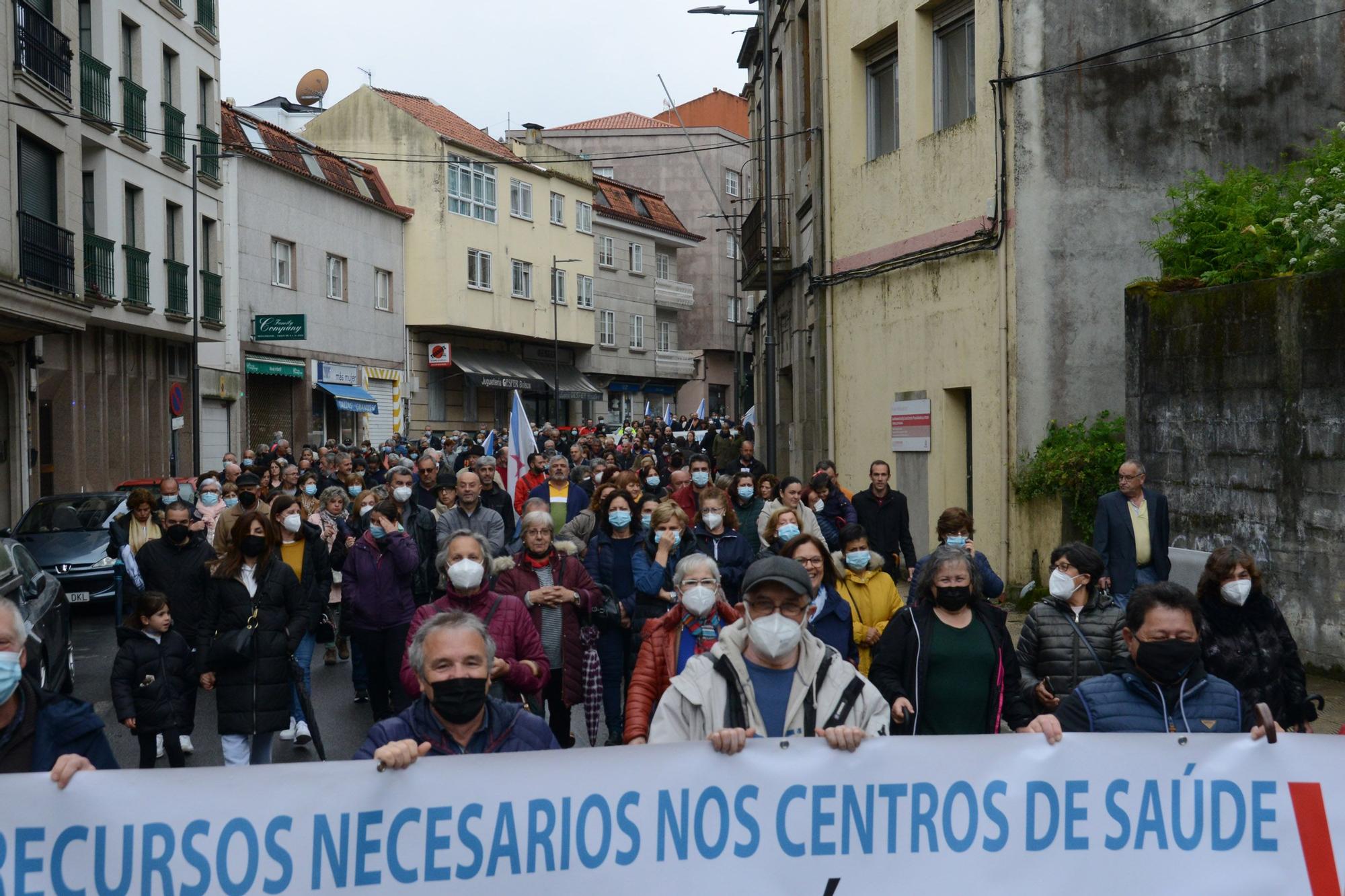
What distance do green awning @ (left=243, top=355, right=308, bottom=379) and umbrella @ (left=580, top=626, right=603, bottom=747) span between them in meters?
30.3

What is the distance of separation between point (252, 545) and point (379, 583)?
1.21 metres

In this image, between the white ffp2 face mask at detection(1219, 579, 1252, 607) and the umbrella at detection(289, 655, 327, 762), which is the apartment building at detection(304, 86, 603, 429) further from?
the white ffp2 face mask at detection(1219, 579, 1252, 607)

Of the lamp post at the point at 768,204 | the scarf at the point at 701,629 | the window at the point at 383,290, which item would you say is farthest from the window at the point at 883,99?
the window at the point at 383,290

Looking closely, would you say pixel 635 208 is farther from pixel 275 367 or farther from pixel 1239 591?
pixel 1239 591

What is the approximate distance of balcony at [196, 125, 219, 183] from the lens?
109 ft

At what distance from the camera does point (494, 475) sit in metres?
12.7

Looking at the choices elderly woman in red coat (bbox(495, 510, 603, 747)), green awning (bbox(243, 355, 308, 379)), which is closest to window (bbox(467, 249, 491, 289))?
green awning (bbox(243, 355, 308, 379))

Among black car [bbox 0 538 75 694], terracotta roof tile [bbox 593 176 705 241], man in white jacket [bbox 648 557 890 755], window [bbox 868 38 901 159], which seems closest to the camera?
man in white jacket [bbox 648 557 890 755]

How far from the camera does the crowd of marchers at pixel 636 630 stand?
4605 mm

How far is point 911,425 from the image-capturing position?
1862 cm

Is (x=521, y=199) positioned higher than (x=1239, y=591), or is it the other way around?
(x=521, y=199)

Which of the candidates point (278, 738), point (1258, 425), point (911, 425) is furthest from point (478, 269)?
point (278, 738)

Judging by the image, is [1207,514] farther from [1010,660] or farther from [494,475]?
[1010,660]

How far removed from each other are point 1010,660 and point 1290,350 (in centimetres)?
635
